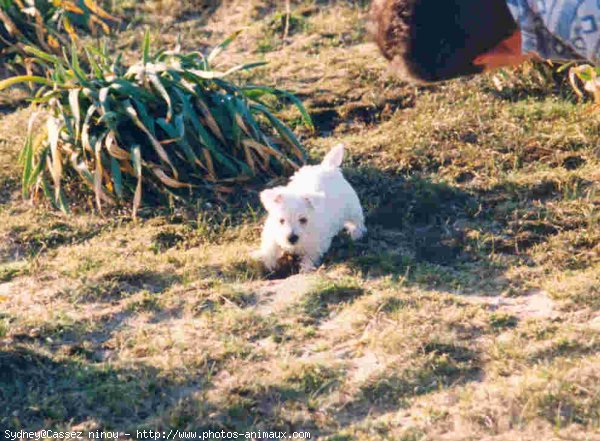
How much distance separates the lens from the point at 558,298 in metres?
4.92

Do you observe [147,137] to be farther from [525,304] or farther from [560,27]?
[560,27]

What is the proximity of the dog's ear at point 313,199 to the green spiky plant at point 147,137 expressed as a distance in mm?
937

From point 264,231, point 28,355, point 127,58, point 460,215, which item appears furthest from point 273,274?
point 127,58

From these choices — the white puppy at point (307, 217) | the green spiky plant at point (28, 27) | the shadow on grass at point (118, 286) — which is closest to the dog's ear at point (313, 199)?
the white puppy at point (307, 217)

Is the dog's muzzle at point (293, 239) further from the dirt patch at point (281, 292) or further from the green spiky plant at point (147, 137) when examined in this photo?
the green spiky plant at point (147, 137)

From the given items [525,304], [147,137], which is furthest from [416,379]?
[147,137]

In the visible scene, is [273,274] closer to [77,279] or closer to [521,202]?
[77,279]

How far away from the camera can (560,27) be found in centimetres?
379

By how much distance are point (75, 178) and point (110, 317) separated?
1.82 m

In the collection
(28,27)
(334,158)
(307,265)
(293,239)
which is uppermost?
(28,27)

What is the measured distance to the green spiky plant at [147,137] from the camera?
251 inches

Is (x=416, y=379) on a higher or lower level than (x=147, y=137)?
lower

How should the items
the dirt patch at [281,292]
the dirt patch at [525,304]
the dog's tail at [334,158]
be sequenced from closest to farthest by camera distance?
the dirt patch at [525,304], the dirt patch at [281,292], the dog's tail at [334,158]

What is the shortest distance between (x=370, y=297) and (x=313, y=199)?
834 millimetres
